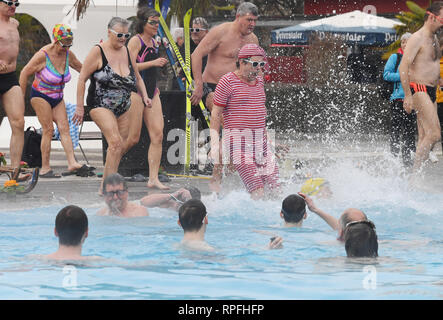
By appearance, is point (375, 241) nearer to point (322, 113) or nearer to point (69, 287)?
point (69, 287)

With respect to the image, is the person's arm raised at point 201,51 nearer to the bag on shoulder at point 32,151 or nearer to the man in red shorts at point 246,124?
the man in red shorts at point 246,124

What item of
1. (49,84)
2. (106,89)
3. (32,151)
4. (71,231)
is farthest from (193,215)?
(32,151)

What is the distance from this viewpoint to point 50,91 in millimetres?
12031

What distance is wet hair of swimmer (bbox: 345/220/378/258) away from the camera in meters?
6.13

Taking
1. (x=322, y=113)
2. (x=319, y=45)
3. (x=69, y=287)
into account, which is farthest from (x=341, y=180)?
(x=319, y=45)

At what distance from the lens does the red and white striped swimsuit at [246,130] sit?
9000 mm

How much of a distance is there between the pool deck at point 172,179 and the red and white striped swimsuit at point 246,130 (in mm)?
1456

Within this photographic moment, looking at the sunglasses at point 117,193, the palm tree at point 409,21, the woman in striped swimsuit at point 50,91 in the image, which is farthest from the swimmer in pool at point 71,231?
the palm tree at point 409,21

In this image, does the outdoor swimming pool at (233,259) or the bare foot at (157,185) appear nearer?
the outdoor swimming pool at (233,259)

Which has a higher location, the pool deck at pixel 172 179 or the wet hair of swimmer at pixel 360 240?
the pool deck at pixel 172 179

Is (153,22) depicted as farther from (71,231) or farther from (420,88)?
(71,231)

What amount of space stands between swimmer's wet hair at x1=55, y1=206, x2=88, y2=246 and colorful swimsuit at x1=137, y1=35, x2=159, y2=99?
5.22 metres

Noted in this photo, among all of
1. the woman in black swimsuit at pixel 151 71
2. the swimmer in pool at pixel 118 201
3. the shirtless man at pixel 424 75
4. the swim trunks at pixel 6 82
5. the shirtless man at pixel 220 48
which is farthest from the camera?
the woman in black swimsuit at pixel 151 71
